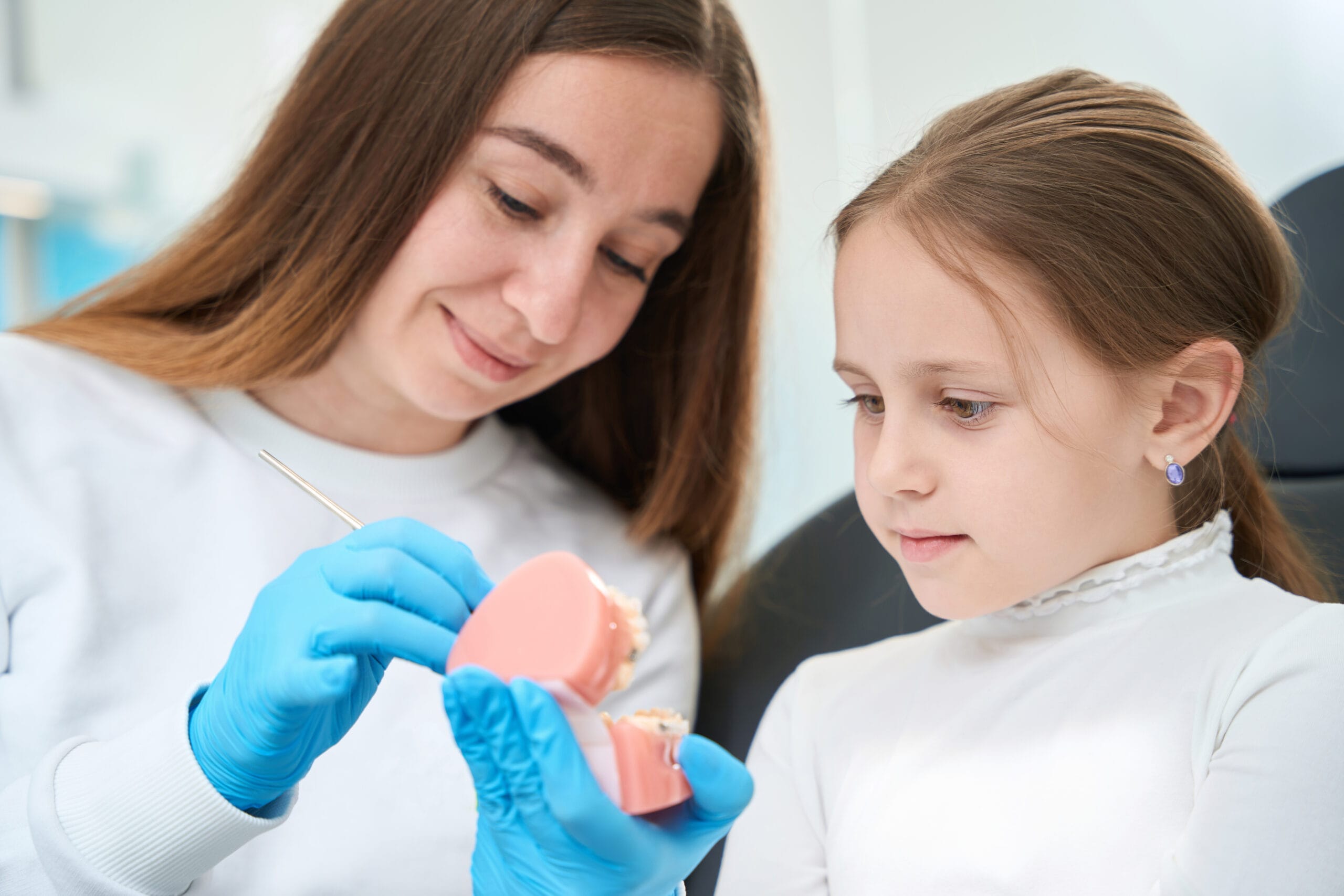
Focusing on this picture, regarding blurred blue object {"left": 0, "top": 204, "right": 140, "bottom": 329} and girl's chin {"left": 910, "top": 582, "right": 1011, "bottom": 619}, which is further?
blurred blue object {"left": 0, "top": 204, "right": 140, "bottom": 329}

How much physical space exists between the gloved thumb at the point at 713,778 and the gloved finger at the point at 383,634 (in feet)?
0.70

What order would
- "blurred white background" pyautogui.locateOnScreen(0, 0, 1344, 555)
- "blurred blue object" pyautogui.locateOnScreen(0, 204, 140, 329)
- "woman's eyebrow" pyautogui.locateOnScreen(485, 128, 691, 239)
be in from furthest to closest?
"blurred blue object" pyautogui.locateOnScreen(0, 204, 140, 329) < "blurred white background" pyautogui.locateOnScreen(0, 0, 1344, 555) < "woman's eyebrow" pyautogui.locateOnScreen(485, 128, 691, 239)

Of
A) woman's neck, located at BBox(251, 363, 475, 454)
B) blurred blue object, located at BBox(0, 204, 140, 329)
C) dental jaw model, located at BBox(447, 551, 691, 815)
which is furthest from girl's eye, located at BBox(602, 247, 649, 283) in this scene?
blurred blue object, located at BBox(0, 204, 140, 329)

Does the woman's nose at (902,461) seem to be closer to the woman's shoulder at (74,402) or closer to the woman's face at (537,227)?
the woman's face at (537,227)

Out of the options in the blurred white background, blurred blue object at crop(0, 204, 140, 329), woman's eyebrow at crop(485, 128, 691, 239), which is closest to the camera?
woman's eyebrow at crop(485, 128, 691, 239)

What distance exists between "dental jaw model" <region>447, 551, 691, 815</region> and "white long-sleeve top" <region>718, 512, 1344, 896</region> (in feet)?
0.89

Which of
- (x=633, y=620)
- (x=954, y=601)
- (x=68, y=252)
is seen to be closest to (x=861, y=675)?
(x=954, y=601)

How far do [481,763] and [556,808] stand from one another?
0.21ft

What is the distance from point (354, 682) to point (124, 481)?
455mm

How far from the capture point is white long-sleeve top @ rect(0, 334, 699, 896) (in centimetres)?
89

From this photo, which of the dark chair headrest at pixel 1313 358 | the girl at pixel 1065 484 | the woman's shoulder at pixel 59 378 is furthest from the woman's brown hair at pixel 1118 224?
the woman's shoulder at pixel 59 378

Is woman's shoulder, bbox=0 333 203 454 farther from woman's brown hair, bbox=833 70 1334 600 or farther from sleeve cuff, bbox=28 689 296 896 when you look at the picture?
woman's brown hair, bbox=833 70 1334 600

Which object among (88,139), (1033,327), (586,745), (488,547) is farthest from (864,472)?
(88,139)

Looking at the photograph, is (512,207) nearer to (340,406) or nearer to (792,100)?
(340,406)
